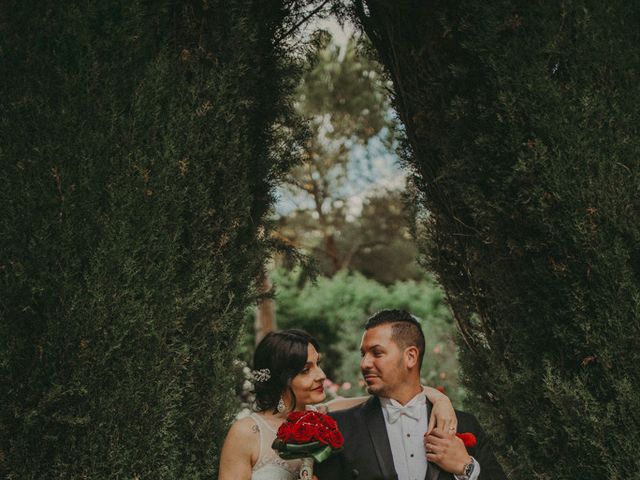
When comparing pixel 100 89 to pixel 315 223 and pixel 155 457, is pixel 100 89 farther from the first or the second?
pixel 315 223

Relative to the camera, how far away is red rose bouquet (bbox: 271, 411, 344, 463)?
321cm

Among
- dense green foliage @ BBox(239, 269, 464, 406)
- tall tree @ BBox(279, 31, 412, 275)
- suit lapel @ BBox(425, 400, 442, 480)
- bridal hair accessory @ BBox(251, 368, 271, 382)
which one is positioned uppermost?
tall tree @ BBox(279, 31, 412, 275)

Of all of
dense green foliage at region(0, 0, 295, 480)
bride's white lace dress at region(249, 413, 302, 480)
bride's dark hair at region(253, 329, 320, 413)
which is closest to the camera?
dense green foliage at region(0, 0, 295, 480)

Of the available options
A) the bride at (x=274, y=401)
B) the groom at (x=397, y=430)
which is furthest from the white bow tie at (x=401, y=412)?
the bride at (x=274, y=401)

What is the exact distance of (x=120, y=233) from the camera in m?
3.26

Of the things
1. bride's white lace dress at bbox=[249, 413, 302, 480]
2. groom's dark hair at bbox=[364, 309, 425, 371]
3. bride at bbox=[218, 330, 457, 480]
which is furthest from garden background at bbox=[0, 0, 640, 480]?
groom's dark hair at bbox=[364, 309, 425, 371]

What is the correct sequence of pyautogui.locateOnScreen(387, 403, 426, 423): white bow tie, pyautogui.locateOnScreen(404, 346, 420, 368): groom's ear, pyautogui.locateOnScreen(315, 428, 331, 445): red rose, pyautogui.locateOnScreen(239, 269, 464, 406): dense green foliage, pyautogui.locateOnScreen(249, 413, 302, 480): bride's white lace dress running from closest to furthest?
1. pyautogui.locateOnScreen(315, 428, 331, 445): red rose
2. pyautogui.locateOnScreen(387, 403, 426, 423): white bow tie
3. pyautogui.locateOnScreen(404, 346, 420, 368): groom's ear
4. pyautogui.locateOnScreen(249, 413, 302, 480): bride's white lace dress
5. pyautogui.locateOnScreen(239, 269, 464, 406): dense green foliage

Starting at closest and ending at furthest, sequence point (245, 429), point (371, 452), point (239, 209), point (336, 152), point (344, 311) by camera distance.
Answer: point (371, 452), point (245, 429), point (239, 209), point (344, 311), point (336, 152)

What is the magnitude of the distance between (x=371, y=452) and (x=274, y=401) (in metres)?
0.92

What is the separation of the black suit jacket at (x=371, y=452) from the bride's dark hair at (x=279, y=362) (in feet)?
1.63

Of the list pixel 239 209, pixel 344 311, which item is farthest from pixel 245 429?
pixel 344 311

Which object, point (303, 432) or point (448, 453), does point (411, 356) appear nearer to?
point (448, 453)

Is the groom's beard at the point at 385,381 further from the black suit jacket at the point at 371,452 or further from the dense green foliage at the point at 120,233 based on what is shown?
the dense green foliage at the point at 120,233

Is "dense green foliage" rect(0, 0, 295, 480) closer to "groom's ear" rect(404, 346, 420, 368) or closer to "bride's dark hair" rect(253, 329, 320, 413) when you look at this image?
"bride's dark hair" rect(253, 329, 320, 413)
